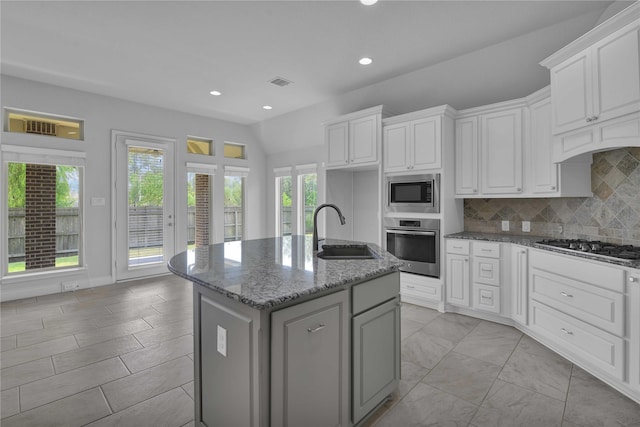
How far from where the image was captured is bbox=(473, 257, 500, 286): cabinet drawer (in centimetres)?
327

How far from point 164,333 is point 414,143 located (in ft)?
11.2

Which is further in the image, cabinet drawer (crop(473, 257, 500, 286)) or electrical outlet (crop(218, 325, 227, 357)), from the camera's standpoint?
cabinet drawer (crop(473, 257, 500, 286))

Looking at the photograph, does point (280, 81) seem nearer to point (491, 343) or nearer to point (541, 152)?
point (541, 152)

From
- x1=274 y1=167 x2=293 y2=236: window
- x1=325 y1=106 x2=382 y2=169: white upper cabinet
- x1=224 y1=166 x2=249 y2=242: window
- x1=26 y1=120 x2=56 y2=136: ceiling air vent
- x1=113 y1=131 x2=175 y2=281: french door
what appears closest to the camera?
x1=325 y1=106 x2=382 y2=169: white upper cabinet

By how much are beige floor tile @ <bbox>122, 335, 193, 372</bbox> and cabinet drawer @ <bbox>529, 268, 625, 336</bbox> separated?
313 centimetres

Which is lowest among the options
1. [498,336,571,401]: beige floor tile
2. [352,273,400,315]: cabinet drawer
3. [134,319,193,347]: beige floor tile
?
[498,336,571,401]: beige floor tile

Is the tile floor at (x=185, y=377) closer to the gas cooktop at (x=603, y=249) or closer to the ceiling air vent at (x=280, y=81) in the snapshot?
the gas cooktop at (x=603, y=249)

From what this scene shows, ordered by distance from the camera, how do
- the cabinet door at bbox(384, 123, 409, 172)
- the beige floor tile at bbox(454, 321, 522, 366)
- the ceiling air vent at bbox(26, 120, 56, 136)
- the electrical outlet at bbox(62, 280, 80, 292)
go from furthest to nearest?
1. the electrical outlet at bbox(62, 280, 80, 292)
2. the ceiling air vent at bbox(26, 120, 56, 136)
3. the cabinet door at bbox(384, 123, 409, 172)
4. the beige floor tile at bbox(454, 321, 522, 366)

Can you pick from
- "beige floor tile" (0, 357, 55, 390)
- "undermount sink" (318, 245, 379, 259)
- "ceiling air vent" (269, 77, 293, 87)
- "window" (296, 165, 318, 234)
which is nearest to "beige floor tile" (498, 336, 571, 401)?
"undermount sink" (318, 245, 379, 259)

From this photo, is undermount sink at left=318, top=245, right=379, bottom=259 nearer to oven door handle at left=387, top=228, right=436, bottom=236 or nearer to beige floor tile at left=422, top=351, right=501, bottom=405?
beige floor tile at left=422, top=351, right=501, bottom=405

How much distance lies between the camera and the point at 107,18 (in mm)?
2777

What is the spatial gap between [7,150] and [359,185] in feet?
15.7

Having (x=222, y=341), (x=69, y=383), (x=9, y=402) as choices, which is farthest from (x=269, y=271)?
(x=9, y=402)

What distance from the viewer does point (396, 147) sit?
3949 mm
